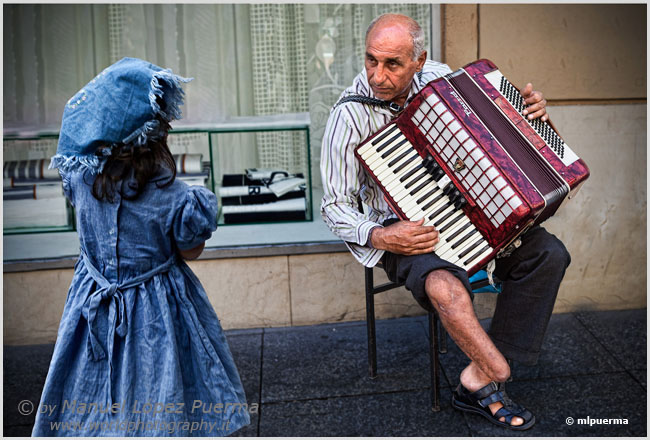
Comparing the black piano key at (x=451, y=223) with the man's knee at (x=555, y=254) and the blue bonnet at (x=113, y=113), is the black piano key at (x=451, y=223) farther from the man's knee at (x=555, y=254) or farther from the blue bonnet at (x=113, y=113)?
the blue bonnet at (x=113, y=113)

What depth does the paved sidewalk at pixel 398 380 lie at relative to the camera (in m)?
2.76

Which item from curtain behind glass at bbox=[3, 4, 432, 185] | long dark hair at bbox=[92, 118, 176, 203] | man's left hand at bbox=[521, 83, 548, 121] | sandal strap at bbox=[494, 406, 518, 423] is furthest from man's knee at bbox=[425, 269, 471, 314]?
curtain behind glass at bbox=[3, 4, 432, 185]

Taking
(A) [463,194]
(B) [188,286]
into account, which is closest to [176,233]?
(B) [188,286]

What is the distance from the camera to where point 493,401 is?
2.73 m

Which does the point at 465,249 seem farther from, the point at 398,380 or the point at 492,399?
the point at 398,380

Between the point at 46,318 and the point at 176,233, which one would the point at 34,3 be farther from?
the point at 176,233

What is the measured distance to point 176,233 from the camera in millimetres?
2057

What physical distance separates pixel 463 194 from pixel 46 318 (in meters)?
2.47

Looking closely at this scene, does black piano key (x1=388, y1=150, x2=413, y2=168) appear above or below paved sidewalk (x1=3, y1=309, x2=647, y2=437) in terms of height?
above

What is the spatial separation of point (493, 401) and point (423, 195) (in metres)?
0.92

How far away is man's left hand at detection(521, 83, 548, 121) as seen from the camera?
2600 mm

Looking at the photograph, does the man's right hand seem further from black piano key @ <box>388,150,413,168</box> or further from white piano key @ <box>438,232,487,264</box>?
black piano key @ <box>388,150,413,168</box>

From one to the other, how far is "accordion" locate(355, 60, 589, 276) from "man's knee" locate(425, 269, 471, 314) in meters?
0.08

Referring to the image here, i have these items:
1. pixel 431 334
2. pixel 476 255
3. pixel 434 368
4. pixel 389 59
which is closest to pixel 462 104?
pixel 389 59
